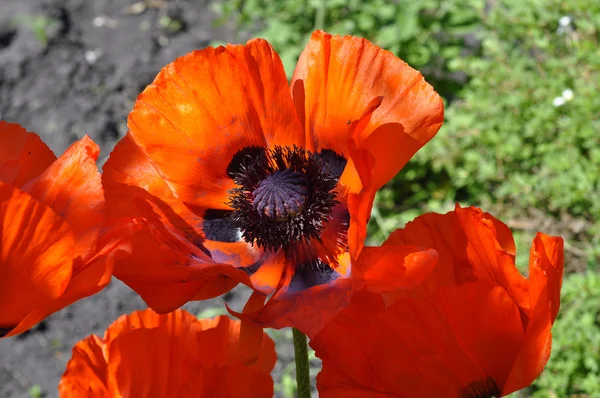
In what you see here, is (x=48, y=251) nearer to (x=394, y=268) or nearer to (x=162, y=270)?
(x=162, y=270)

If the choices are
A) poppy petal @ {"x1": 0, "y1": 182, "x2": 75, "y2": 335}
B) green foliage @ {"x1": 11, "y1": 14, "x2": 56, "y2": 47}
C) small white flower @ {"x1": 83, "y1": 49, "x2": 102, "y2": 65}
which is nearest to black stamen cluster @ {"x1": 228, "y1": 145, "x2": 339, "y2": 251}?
poppy petal @ {"x1": 0, "y1": 182, "x2": 75, "y2": 335}

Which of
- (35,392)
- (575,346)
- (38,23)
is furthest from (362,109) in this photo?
(38,23)

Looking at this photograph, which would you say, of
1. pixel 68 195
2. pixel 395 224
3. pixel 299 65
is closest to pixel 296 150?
pixel 299 65

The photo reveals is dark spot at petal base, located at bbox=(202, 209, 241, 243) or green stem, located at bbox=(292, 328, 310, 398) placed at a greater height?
dark spot at petal base, located at bbox=(202, 209, 241, 243)

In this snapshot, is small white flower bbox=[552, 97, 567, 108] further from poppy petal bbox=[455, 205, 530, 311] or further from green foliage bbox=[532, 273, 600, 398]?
poppy petal bbox=[455, 205, 530, 311]

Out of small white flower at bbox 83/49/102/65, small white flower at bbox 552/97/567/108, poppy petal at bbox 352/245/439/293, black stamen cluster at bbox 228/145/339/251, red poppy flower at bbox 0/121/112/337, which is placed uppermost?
red poppy flower at bbox 0/121/112/337

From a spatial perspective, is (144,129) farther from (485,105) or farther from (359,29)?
(359,29)
